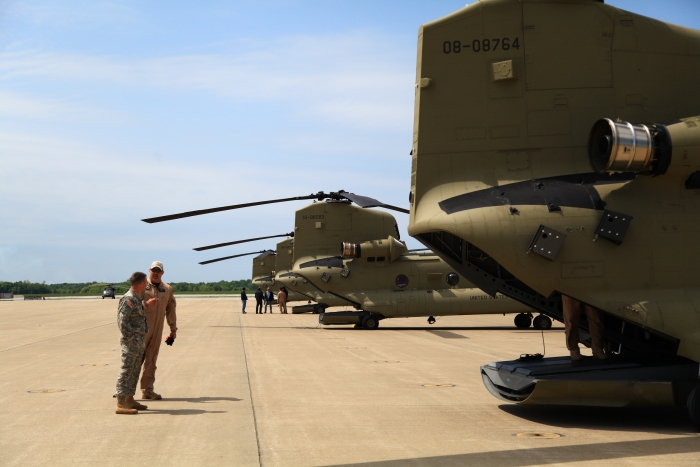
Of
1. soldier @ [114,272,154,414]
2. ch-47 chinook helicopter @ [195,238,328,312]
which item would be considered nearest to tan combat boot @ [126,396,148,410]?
soldier @ [114,272,154,414]

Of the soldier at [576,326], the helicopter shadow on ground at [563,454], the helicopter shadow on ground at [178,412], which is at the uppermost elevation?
the soldier at [576,326]

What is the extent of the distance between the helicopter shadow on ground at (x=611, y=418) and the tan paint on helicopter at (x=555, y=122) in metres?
1.25

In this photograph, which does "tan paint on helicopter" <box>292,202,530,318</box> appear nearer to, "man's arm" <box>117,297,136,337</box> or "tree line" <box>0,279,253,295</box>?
"man's arm" <box>117,297,136,337</box>

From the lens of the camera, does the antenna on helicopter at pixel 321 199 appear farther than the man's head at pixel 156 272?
Yes

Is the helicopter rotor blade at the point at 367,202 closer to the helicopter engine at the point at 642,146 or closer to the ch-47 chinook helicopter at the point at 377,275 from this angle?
the ch-47 chinook helicopter at the point at 377,275

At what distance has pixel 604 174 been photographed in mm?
8102

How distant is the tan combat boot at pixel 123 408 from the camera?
314 inches

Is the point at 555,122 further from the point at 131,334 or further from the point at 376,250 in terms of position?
the point at 376,250

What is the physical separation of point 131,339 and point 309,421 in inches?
92.8

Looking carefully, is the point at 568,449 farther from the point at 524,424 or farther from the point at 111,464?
the point at 111,464

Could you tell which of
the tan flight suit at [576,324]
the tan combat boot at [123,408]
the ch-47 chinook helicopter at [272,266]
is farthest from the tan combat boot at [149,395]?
the ch-47 chinook helicopter at [272,266]

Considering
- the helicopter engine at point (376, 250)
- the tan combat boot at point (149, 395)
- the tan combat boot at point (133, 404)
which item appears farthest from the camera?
the helicopter engine at point (376, 250)

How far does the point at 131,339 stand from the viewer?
830 centimetres

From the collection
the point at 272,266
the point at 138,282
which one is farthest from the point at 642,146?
the point at 272,266
